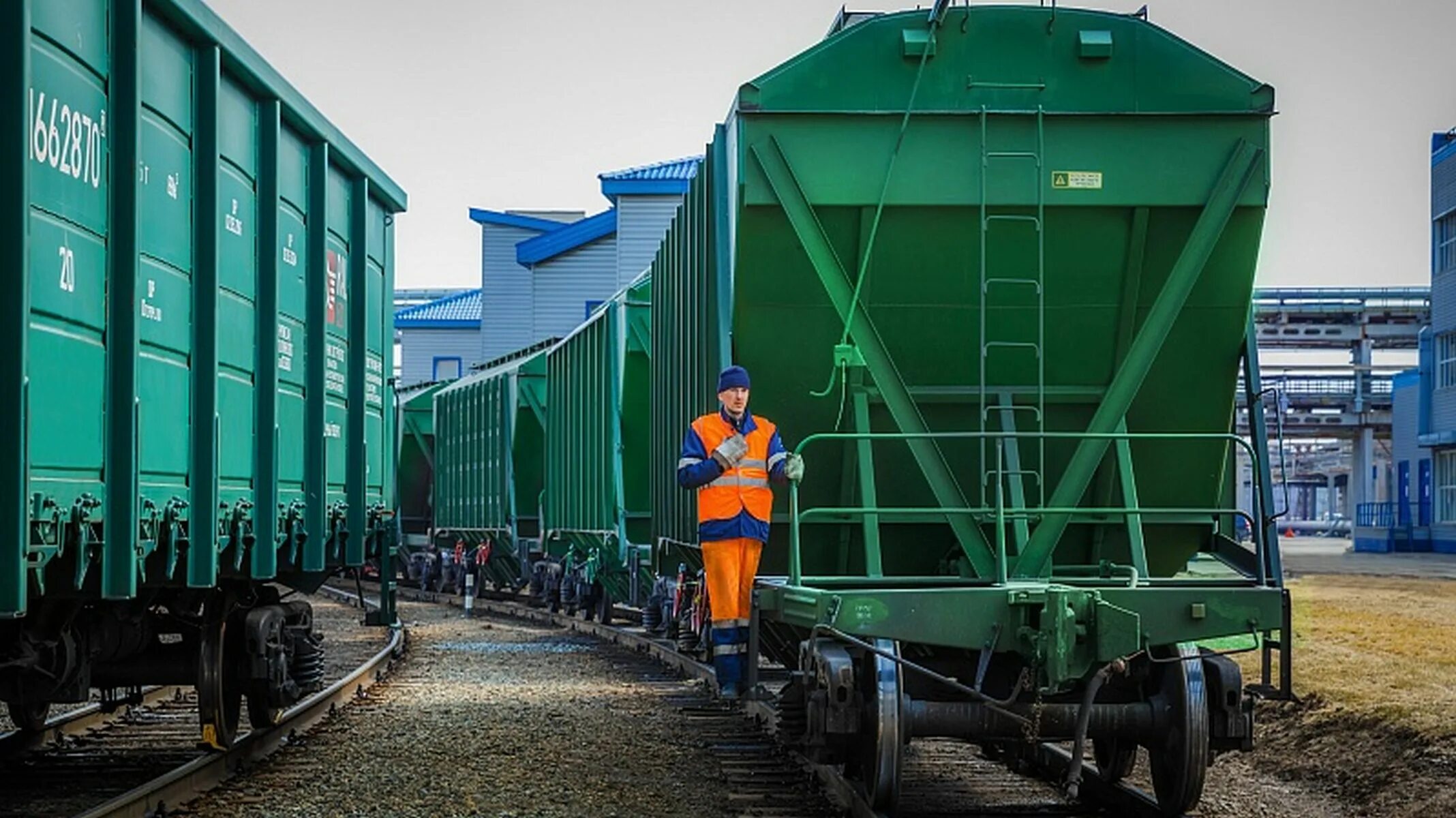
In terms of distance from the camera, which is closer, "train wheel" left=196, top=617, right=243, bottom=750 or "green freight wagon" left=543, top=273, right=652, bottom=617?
"train wheel" left=196, top=617, right=243, bottom=750

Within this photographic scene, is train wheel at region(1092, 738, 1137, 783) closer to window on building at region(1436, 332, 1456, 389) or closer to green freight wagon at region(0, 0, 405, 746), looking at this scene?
green freight wagon at region(0, 0, 405, 746)

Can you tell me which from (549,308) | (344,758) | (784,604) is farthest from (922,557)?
(549,308)

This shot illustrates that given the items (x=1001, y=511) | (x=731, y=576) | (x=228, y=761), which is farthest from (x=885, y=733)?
(x=228, y=761)

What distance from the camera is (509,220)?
4681cm

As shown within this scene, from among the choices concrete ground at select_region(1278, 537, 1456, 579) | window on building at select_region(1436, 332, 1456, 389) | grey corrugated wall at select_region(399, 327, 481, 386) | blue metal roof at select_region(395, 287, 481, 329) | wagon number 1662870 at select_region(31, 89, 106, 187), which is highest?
blue metal roof at select_region(395, 287, 481, 329)

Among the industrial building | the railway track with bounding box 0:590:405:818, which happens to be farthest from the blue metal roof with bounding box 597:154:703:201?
the railway track with bounding box 0:590:405:818

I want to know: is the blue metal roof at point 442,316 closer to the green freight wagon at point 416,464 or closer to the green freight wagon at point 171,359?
the green freight wagon at point 416,464

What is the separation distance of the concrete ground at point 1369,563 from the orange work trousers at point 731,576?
62.0 ft

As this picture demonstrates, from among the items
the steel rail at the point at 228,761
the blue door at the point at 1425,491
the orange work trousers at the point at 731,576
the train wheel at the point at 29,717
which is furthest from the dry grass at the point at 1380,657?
the blue door at the point at 1425,491

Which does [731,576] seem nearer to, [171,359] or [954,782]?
[954,782]

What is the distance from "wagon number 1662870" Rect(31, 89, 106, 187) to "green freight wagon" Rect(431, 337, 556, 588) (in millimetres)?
16380

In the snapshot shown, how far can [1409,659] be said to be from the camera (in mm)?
13469

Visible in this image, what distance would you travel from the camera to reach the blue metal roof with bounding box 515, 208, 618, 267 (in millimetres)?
42656

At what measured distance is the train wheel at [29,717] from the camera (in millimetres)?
9219
